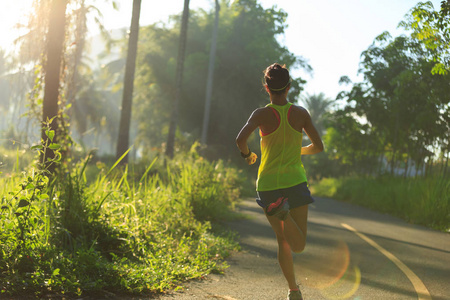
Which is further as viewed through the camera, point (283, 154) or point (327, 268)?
point (327, 268)

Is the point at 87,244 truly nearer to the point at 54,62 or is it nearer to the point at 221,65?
the point at 54,62

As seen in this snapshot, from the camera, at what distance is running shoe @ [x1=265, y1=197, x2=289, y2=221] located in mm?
4465

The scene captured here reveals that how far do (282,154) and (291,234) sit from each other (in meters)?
0.73

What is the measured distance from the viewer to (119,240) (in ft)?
22.1

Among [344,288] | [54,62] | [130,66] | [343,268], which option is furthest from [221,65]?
[344,288]

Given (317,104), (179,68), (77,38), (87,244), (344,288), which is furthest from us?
(317,104)

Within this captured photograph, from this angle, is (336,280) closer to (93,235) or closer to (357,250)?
(357,250)

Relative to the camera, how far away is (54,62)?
9.07m

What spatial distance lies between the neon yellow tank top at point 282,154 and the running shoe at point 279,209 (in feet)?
0.68

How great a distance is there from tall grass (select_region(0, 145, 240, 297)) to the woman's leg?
156 centimetres

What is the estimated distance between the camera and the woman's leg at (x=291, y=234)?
4672 mm

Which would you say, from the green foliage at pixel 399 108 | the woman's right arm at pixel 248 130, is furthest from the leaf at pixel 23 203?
the green foliage at pixel 399 108

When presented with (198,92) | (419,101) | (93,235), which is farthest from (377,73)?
(93,235)

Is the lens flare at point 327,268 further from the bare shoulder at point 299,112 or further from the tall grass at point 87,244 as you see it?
the bare shoulder at point 299,112
